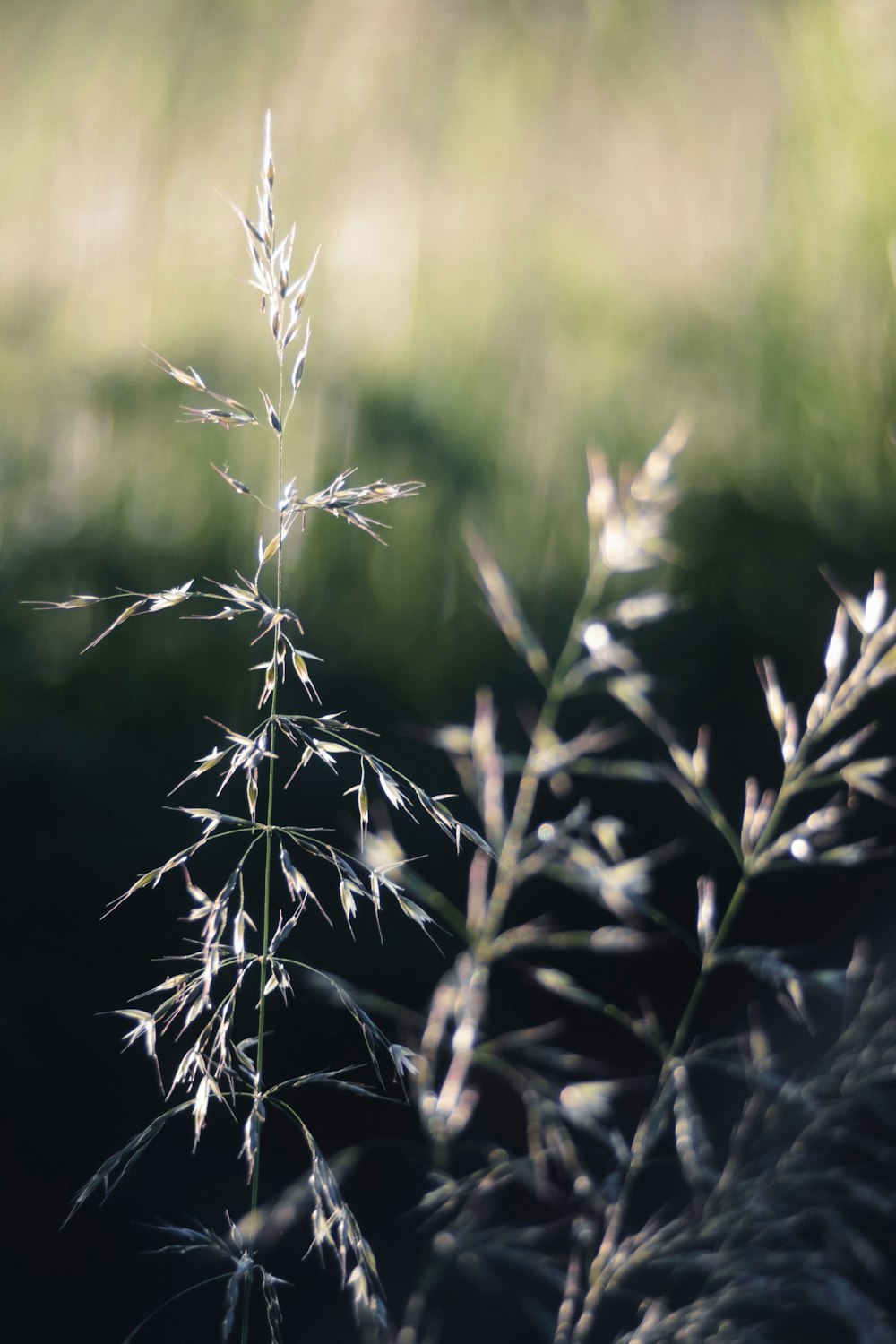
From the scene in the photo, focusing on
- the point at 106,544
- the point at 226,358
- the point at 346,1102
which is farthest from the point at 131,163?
the point at 346,1102

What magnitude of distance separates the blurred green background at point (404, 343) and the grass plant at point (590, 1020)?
35 millimetres

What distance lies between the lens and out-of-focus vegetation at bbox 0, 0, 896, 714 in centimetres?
88

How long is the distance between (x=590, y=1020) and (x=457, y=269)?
70 cm

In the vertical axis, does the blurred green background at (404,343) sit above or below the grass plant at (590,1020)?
above

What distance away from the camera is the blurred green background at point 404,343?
2.80 feet

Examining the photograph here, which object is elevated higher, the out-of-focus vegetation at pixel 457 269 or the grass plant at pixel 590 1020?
the out-of-focus vegetation at pixel 457 269

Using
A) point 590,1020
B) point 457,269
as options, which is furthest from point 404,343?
point 590,1020

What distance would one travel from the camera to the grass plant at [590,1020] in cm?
74

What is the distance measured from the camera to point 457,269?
0.92 m

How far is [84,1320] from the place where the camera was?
2.67 feet

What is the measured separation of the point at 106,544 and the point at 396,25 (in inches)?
21.6

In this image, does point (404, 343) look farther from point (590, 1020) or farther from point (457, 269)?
point (590, 1020)

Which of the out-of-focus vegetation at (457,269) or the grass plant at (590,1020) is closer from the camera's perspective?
the grass plant at (590,1020)

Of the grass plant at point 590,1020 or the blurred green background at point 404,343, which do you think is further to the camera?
the blurred green background at point 404,343
